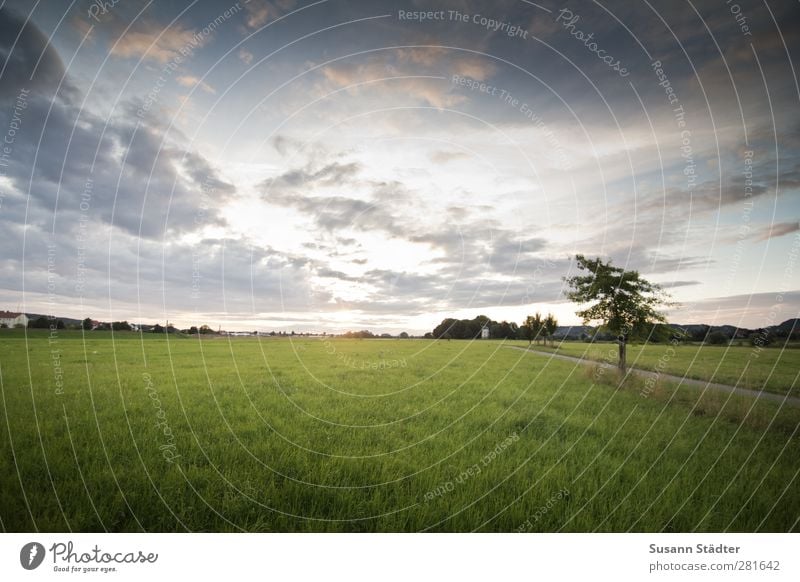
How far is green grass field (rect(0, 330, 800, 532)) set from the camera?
4.81 m

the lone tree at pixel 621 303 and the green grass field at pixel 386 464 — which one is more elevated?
the lone tree at pixel 621 303

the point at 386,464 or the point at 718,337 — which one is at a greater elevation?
the point at 718,337

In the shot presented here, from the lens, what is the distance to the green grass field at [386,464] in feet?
15.8

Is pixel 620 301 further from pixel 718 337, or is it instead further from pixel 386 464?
pixel 386 464

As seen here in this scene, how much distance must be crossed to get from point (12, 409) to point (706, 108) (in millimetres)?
16488

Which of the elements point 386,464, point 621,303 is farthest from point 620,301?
point 386,464

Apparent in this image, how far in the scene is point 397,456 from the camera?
6.54m

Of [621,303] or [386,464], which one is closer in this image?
[386,464]

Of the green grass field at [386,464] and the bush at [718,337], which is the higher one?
the bush at [718,337]

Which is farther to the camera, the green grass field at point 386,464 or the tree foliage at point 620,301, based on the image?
the tree foliage at point 620,301

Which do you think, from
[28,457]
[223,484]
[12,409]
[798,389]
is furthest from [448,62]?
[798,389]

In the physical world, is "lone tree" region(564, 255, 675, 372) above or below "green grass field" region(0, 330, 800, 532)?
above

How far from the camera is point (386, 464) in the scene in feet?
19.9
